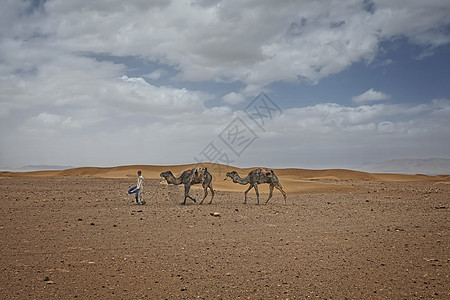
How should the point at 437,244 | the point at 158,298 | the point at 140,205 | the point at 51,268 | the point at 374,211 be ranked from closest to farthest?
the point at 158,298 < the point at 51,268 < the point at 437,244 < the point at 374,211 < the point at 140,205

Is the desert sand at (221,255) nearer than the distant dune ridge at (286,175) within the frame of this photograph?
Yes

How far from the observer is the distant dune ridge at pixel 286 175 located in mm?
28922

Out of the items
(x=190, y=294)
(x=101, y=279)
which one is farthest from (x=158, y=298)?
(x=101, y=279)

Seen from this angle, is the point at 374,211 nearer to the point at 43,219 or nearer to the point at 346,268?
the point at 346,268

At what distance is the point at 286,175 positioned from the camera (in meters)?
58.0

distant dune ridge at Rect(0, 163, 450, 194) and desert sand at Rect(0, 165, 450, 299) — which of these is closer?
desert sand at Rect(0, 165, 450, 299)

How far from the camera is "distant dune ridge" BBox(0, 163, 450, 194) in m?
28.9

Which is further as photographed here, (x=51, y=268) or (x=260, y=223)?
(x=260, y=223)

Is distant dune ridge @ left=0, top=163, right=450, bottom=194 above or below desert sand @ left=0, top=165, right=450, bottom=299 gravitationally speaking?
above

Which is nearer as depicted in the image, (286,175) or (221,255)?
(221,255)

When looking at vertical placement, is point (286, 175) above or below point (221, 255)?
above

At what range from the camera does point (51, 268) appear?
6.68m

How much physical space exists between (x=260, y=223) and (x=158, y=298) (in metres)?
6.90

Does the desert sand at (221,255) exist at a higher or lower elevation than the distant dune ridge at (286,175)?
lower
